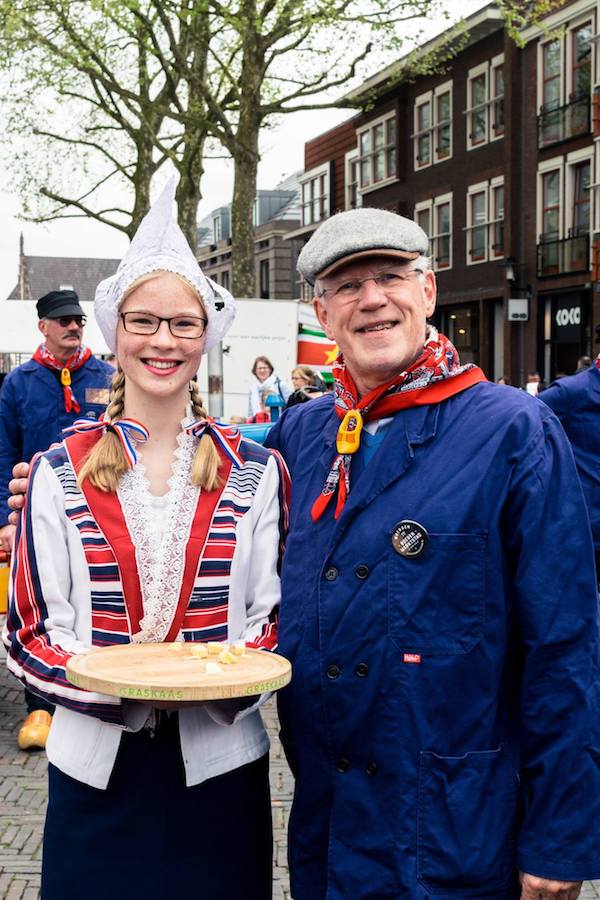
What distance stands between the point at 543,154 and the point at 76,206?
12373 millimetres

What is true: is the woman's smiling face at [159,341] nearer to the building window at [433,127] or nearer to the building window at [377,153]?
the building window at [433,127]

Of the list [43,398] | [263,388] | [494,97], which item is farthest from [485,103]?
[43,398]

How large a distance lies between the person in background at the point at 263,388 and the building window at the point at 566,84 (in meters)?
16.2

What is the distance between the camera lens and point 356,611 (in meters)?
2.13

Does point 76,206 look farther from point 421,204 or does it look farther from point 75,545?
point 75,545

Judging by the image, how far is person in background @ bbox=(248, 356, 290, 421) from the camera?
12.2 meters

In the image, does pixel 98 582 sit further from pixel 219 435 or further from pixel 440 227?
pixel 440 227

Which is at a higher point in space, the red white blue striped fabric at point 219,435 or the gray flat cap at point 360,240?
the gray flat cap at point 360,240

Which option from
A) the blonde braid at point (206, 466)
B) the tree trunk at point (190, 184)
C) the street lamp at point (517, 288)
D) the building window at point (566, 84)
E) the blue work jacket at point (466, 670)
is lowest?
the blue work jacket at point (466, 670)

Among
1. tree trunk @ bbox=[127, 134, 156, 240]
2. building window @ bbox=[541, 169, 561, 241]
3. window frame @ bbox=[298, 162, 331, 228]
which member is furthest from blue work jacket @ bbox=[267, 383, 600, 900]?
window frame @ bbox=[298, 162, 331, 228]

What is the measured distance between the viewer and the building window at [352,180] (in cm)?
3841

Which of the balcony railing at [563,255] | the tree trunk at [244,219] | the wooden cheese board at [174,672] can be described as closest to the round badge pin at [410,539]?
the wooden cheese board at [174,672]

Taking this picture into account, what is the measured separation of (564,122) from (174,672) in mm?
27068

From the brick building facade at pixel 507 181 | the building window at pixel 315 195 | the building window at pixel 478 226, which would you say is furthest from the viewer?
the building window at pixel 315 195
